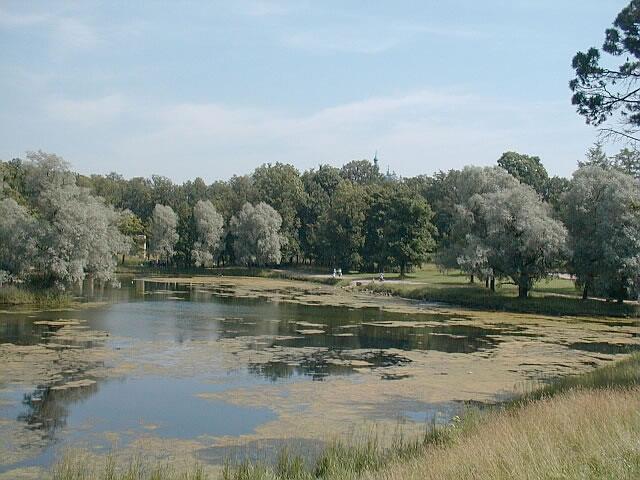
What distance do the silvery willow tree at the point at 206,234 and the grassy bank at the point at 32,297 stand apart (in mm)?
44464

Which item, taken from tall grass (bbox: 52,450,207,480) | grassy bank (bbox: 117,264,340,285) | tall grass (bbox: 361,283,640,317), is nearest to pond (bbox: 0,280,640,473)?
tall grass (bbox: 52,450,207,480)

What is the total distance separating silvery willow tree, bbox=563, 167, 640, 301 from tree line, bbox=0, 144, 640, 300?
0.08 meters

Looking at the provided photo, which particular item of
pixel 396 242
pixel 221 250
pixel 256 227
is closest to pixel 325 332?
pixel 396 242

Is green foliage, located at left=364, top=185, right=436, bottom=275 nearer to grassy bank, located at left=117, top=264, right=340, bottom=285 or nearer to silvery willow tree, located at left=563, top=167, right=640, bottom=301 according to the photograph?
grassy bank, located at left=117, top=264, right=340, bottom=285

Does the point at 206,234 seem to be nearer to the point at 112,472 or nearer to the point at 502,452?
the point at 112,472

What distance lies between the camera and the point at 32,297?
3716cm

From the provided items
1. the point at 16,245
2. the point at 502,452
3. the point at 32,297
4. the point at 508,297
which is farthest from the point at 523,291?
the point at 502,452

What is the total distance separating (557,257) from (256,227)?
43.4 m

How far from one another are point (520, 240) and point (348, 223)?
3502 cm

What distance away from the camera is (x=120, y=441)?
45.2ft

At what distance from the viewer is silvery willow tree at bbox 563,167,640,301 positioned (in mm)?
38969

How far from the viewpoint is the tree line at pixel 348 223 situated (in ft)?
123

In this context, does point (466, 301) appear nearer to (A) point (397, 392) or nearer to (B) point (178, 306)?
(B) point (178, 306)

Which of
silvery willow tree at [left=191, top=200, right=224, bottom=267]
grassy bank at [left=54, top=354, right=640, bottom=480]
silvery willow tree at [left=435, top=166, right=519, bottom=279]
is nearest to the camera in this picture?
grassy bank at [left=54, top=354, right=640, bottom=480]
